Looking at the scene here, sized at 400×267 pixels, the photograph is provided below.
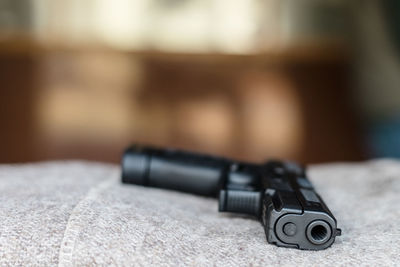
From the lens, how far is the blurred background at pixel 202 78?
296 cm

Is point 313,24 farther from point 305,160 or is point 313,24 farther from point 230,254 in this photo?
point 230,254

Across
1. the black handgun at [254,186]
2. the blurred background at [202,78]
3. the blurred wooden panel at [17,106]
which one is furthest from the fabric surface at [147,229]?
the blurred wooden panel at [17,106]

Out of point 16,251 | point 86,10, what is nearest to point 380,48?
point 86,10

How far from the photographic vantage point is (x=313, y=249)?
Answer: 1.90 ft

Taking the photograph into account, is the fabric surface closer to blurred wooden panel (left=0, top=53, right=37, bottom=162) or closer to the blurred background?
the blurred background

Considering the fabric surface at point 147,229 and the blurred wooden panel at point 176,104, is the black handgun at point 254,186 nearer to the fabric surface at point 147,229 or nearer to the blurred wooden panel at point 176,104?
the fabric surface at point 147,229

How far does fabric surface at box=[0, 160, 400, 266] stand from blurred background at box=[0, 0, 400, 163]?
1561 mm

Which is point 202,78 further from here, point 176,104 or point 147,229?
point 147,229

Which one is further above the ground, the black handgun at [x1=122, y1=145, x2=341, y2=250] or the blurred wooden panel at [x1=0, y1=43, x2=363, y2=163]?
the black handgun at [x1=122, y1=145, x2=341, y2=250]

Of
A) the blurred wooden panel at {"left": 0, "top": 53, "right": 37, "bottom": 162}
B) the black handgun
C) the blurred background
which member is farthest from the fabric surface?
the blurred wooden panel at {"left": 0, "top": 53, "right": 37, "bottom": 162}

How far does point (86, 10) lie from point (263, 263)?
404 centimetres

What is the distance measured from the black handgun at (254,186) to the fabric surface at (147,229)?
0.02 meters

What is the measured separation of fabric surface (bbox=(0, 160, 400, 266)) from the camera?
529 millimetres

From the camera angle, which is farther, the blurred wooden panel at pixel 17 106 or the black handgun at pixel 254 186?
the blurred wooden panel at pixel 17 106
